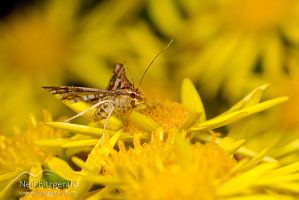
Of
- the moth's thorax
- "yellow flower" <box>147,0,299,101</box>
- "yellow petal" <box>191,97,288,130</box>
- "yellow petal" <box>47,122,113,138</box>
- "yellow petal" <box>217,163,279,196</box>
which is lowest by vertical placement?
"yellow petal" <box>217,163,279,196</box>

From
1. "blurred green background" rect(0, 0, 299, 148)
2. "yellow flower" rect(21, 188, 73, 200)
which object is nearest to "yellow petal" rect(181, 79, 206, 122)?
"yellow flower" rect(21, 188, 73, 200)

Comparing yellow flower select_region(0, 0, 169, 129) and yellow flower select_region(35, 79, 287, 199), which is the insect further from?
yellow flower select_region(0, 0, 169, 129)

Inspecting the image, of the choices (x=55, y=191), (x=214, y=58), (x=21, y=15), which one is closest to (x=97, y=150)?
(x=55, y=191)

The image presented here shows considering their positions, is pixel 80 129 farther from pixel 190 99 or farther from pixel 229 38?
→ pixel 229 38

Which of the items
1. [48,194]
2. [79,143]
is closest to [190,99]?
[79,143]

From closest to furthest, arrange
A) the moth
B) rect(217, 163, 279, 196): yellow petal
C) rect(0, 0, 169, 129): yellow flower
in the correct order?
rect(217, 163, 279, 196): yellow petal, the moth, rect(0, 0, 169, 129): yellow flower

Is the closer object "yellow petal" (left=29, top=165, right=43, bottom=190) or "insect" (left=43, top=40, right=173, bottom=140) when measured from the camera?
"yellow petal" (left=29, top=165, right=43, bottom=190)
